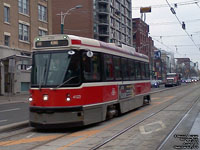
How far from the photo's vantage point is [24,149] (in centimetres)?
789

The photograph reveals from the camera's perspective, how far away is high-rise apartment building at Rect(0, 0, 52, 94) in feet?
112

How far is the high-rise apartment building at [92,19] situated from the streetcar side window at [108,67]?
5630cm

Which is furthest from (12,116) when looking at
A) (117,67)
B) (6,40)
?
(6,40)

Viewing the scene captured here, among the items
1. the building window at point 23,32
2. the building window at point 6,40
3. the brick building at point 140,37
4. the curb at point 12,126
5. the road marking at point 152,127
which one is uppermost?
the brick building at point 140,37

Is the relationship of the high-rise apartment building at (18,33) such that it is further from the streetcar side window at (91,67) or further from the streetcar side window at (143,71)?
the streetcar side window at (91,67)

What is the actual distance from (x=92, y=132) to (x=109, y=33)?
228ft

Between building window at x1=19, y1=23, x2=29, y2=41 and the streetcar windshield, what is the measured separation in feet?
92.6

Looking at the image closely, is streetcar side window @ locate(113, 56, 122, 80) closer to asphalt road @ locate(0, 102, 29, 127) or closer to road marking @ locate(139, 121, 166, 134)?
road marking @ locate(139, 121, 166, 134)

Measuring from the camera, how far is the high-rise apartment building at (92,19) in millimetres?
74125

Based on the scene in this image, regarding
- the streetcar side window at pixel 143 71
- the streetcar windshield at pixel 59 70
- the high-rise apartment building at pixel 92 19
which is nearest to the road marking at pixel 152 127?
the streetcar windshield at pixel 59 70

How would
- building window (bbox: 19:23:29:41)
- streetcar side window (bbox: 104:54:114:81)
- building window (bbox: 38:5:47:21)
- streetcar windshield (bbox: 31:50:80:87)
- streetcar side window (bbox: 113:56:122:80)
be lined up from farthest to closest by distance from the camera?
building window (bbox: 38:5:47:21)
building window (bbox: 19:23:29:41)
streetcar side window (bbox: 113:56:122:80)
streetcar side window (bbox: 104:54:114:81)
streetcar windshield (bbox: 31:50:80:87)

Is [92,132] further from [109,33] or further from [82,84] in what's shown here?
[109,33]

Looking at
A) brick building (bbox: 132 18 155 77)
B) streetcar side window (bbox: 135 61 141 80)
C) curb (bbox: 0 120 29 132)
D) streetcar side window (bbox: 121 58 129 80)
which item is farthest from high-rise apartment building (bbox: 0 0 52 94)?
brick building (bbox: 132 18 155 77)

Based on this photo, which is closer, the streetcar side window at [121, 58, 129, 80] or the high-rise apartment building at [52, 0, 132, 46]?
the streetcar side window at [121, 58, 129, 80]
